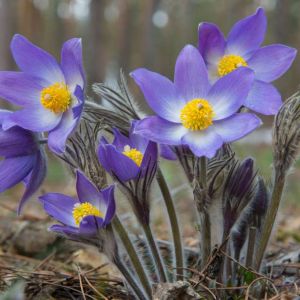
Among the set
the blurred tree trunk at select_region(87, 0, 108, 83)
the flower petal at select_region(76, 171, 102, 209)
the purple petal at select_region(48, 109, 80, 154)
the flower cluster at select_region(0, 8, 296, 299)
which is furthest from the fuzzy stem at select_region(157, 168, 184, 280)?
the blurred tree trunk at select_region(87, 0, 108, 83)

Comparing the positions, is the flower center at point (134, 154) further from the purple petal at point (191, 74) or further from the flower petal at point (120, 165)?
the purple petal at point (191, 74)

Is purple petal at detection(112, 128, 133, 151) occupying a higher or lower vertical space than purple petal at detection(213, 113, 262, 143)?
lower

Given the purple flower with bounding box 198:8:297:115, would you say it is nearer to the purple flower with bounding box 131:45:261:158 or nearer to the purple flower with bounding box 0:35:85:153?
the purple flower with bounding box 131:45:261:158

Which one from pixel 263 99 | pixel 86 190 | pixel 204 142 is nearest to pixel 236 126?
pixel 204 142

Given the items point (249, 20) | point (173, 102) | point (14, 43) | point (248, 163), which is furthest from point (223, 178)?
point (14, 43)

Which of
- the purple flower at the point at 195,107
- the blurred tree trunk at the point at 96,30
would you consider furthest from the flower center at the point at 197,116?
the blurred tree trunk at the point at 96,30

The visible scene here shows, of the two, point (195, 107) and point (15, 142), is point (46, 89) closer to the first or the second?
point (15, 142)
